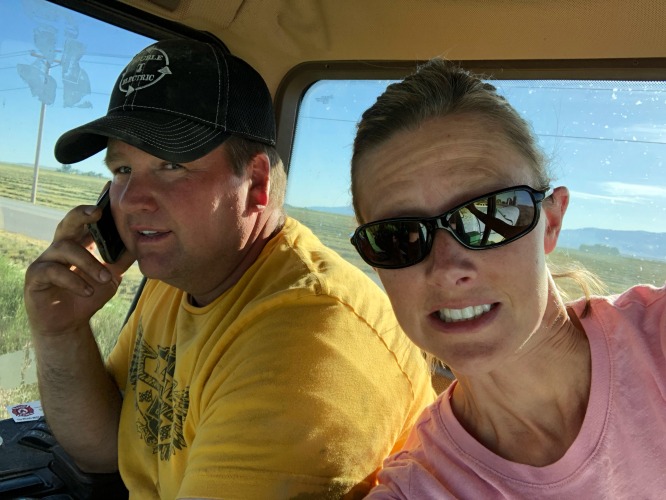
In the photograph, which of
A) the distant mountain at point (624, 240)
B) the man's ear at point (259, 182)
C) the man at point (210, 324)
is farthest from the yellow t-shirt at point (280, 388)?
the distant mountain at point (624, 240)

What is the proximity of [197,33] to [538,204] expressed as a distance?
186cm

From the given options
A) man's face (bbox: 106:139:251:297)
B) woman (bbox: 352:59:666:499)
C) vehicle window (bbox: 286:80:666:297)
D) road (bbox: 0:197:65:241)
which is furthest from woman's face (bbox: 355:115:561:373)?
road (bbox: 0:197:65:241)

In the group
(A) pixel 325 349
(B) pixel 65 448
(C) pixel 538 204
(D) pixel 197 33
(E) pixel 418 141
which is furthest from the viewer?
(D) pixel 197 33

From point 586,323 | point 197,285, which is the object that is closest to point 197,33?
point 197,285

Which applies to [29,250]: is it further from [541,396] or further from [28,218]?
[541,396]

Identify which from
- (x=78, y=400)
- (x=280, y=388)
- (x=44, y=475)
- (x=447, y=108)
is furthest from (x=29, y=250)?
(x=447, y=108)

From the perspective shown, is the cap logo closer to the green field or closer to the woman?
the green field

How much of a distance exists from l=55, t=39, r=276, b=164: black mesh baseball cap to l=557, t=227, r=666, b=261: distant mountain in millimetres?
1097

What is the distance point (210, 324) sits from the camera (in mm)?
1933

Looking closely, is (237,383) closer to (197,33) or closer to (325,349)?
(325,349)

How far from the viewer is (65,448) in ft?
8.09

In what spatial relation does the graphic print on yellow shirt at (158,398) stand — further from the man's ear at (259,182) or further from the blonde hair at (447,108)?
the blonde hair at (447,108)

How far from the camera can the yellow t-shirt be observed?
1493 millimetres

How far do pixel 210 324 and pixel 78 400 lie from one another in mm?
804
